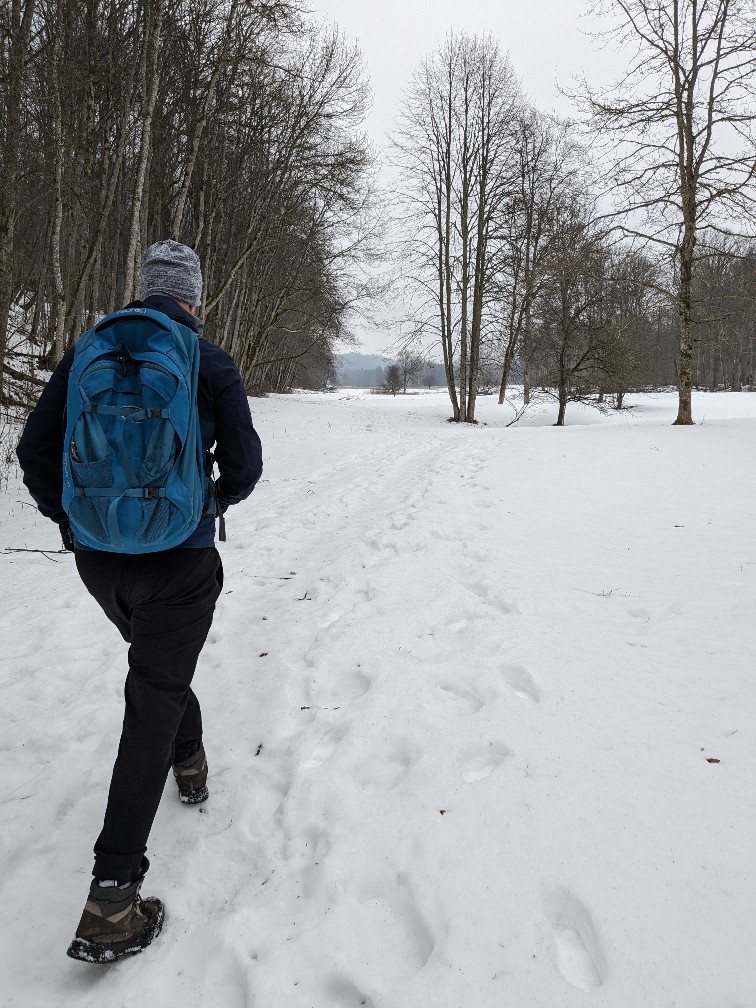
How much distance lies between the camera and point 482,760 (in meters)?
2.21

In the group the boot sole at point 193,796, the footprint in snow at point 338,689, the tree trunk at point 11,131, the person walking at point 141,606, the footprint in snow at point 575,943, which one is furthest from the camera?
the tree trunk at point 11,131

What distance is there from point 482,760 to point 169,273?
90.3 inches

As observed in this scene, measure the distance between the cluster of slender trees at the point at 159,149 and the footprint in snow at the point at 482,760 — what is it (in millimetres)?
8791

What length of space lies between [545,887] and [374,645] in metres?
1.70

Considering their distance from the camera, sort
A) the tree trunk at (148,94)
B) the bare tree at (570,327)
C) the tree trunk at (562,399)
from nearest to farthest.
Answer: the tree trunk at (148,94)
the bare tree at (570,327)
the tree trunk at (562,399)

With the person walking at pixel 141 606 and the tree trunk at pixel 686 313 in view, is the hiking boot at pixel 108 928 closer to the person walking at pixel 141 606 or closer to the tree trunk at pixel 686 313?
the person walking at pixel 141 606

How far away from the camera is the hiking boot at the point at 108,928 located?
4.83 feet

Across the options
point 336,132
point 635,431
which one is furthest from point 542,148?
point 635,431

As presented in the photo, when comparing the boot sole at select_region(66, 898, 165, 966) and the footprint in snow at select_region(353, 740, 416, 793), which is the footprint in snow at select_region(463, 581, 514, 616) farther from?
the boot sole at select_region(66, 898, 165, 966)

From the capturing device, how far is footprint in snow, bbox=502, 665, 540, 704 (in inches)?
103

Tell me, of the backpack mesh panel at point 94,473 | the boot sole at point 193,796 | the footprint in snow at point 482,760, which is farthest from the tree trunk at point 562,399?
the backpack mesh panel at point 94,473

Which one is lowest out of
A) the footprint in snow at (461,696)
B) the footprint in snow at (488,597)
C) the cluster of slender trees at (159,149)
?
the footprint in snow at (461,696)

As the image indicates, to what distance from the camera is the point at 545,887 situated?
163 centimetres

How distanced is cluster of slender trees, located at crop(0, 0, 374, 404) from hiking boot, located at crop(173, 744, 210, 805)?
8200 millimetres
